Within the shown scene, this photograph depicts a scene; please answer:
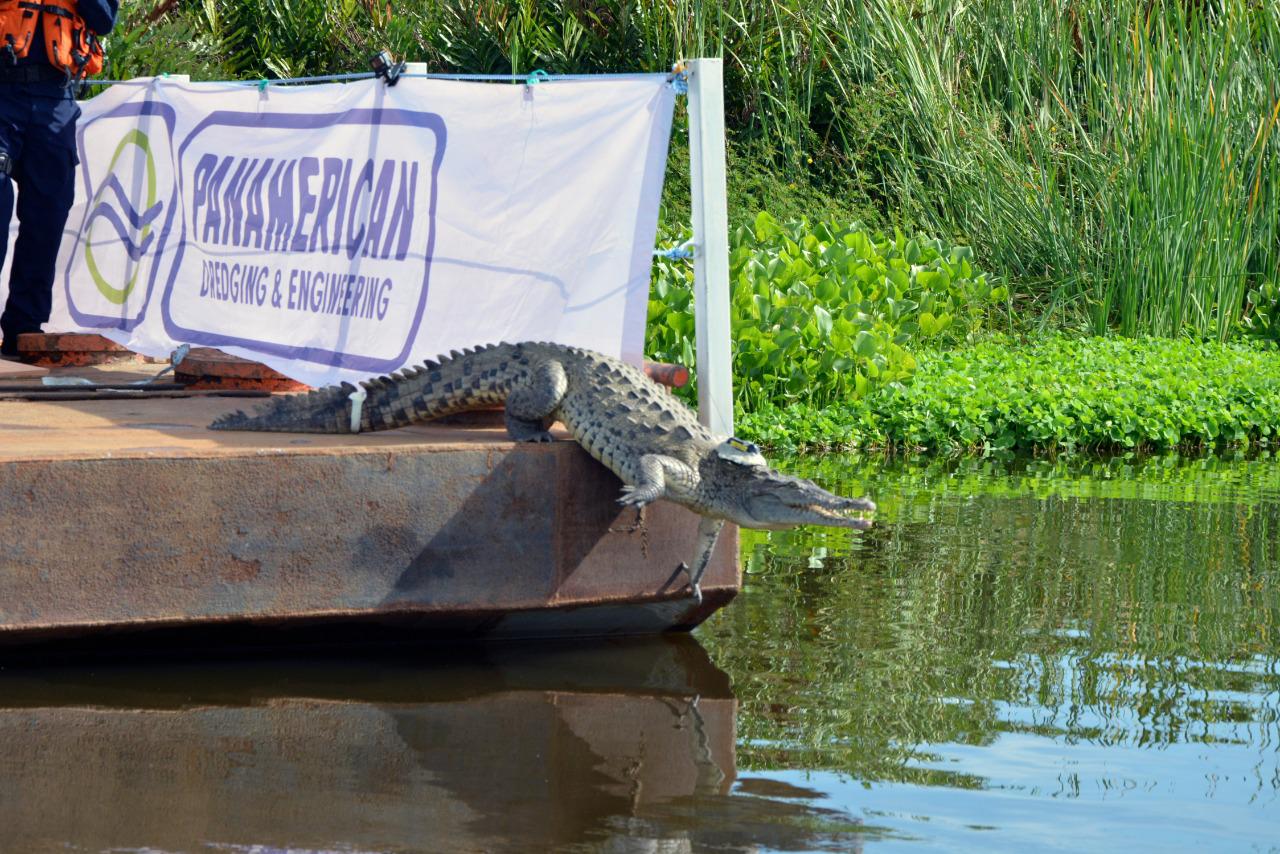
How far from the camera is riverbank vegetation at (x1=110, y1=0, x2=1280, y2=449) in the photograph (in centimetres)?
964

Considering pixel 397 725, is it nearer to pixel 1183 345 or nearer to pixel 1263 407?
pixel 1263 407

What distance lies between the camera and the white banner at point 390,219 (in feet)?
17.5

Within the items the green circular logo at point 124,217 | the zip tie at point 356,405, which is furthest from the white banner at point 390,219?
the zip tie at point 356,405

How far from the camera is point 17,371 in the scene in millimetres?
7125

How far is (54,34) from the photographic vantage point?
7.07 metres

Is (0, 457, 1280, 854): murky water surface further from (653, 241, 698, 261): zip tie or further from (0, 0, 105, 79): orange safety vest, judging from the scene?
(0, 0, 105, 79): orange safety vest

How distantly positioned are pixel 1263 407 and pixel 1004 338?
82.9 inches

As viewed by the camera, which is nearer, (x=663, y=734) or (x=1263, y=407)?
(x=663, y=734)

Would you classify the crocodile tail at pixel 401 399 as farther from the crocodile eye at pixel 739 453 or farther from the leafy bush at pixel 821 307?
the leafy bush at pixel 821 307

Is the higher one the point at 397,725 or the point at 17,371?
the point at 17,371

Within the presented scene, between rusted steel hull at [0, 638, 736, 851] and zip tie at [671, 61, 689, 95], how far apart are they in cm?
169

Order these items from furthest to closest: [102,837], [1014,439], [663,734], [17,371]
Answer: [1014,439] < [17,371] < [663,734] < [102,837]

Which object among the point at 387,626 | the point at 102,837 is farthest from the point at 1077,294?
the point at 102,837

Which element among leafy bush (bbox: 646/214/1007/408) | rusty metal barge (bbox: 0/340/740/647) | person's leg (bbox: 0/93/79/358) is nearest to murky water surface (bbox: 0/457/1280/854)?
rusty metal barge (bbox: 0/340/740/647)
